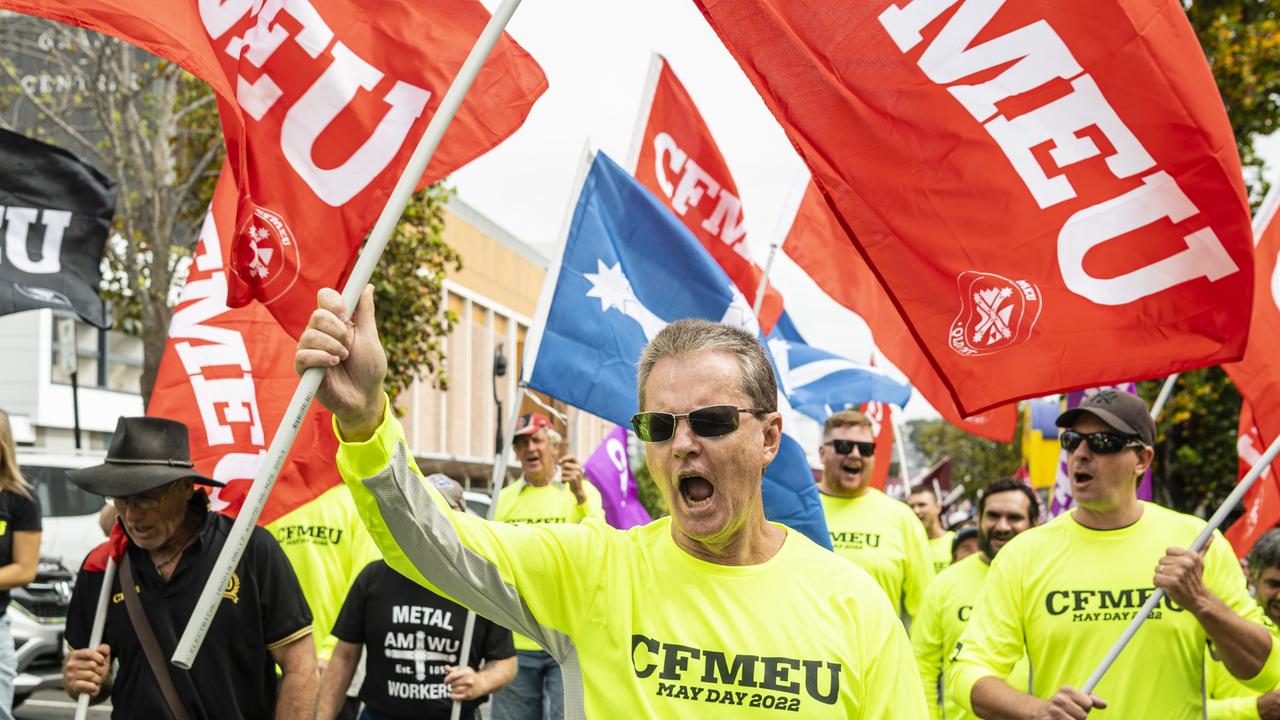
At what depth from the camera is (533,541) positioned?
9.54ft

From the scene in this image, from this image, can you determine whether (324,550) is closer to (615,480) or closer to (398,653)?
(398,653)

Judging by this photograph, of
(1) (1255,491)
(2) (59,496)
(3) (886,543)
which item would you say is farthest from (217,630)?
(2) (59,496)

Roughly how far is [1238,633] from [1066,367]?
1.16m

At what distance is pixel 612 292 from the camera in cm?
629

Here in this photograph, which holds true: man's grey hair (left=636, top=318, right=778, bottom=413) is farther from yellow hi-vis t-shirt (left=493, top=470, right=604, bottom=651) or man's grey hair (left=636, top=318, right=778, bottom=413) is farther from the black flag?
yellow hi-vis t-shirt (left=493, top=470, right=604, bottom=651)

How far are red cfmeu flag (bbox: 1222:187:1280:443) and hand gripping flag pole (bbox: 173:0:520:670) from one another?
3.29 meters

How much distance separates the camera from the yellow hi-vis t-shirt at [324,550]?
7062 mm

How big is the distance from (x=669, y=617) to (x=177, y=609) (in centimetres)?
230

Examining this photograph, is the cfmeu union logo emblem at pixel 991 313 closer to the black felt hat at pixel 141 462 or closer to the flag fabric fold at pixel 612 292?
the flag fabric fold at pixel 612 292

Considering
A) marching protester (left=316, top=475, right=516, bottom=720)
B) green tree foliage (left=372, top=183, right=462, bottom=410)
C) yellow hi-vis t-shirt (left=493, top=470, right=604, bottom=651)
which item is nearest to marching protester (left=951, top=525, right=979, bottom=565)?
yellow hi-vis t-shirt (left=493, top=470, right=604, bottom=651)

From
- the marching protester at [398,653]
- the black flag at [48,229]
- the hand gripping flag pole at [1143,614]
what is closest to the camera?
the hand gripping flag pole at [1143,614]

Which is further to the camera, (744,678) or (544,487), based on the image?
(544,487)

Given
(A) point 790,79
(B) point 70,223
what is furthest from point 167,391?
(A) point 790,79

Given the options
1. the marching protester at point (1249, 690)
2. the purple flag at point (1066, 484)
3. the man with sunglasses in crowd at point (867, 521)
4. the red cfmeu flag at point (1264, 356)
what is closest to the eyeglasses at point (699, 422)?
the marching protester at point (1249, 690)
